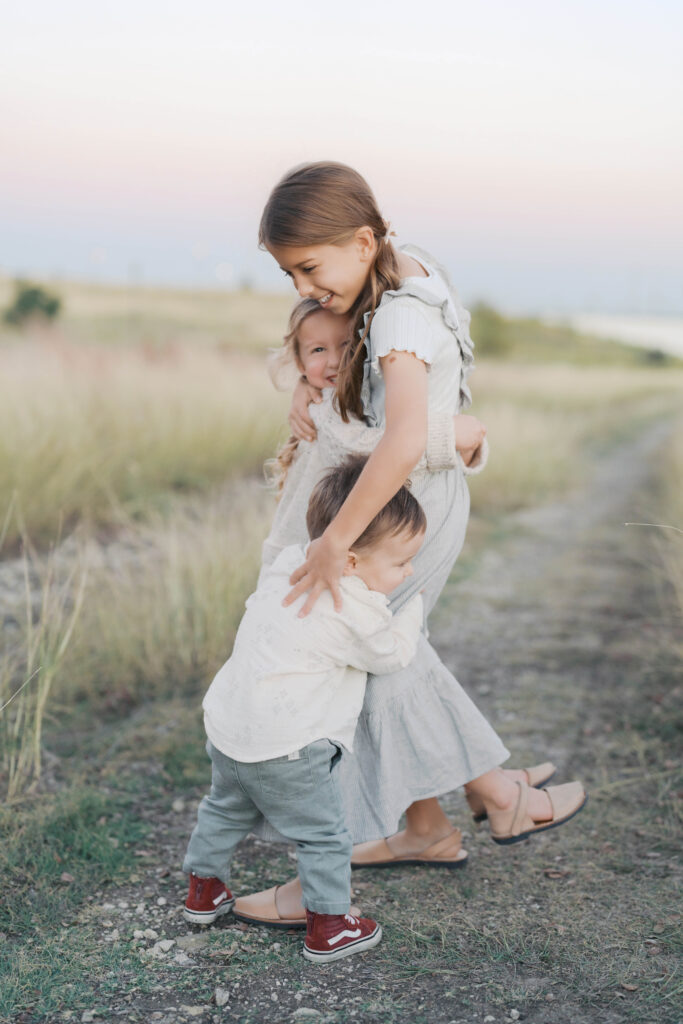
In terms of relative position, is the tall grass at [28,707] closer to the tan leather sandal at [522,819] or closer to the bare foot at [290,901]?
the bare foot at [290,901]

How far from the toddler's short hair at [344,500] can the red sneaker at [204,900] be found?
0.89 metres

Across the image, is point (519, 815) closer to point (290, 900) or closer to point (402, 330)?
point (290, 900)

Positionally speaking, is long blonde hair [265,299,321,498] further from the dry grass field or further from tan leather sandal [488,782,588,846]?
tan leather sandal [488,782,588,846]

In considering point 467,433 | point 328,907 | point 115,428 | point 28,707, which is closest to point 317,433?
point 467,433

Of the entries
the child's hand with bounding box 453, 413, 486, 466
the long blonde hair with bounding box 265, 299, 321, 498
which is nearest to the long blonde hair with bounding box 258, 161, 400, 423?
the long blonde hair with bounding box 265, 299, 321, 498

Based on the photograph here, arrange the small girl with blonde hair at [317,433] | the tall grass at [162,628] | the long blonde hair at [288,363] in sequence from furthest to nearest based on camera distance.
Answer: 1. the tall grass at [162,628]
2. the long blonde hair at [288,363]
3. the small girl with blonde hair at [317,433]

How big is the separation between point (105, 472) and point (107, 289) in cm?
3642

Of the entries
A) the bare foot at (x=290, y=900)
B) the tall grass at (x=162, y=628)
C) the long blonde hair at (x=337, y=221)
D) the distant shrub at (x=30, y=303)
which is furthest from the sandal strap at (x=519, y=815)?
the distant shrub at (x=30, y=303)

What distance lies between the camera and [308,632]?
2.09m

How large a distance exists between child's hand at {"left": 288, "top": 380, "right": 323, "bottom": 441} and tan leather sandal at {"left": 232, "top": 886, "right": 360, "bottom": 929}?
1.15m

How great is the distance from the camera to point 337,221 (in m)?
2.05

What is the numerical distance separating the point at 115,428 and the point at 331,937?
5.54 m

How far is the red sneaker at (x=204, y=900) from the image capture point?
2.31 meters

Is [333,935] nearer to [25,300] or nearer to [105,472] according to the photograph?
[105,472]
